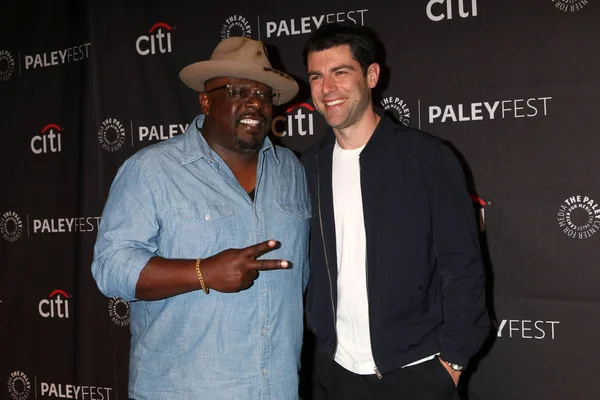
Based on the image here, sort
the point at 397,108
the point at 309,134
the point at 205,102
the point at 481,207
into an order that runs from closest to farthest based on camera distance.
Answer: the point at 205,102 < the point at 481,207 < the point at 397,108 < the point at 309,134

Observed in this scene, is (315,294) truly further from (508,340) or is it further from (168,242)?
(508,340)

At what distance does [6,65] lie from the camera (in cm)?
343

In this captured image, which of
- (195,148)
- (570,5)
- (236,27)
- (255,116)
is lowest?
(195,148)

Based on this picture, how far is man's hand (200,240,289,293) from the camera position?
160 cm

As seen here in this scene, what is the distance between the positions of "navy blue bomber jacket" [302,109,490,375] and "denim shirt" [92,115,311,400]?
262 mm

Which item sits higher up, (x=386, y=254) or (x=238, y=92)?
(x=238, y=92)

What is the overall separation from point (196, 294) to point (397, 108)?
140cm

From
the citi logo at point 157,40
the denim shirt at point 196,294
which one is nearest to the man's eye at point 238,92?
the denim shirt at point 196,294

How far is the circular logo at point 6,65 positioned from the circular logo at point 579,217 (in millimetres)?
3424

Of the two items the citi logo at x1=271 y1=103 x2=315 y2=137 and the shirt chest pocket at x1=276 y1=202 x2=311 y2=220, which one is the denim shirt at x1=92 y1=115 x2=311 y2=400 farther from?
the citi logo at x1=271 y1=103 x2=315 y2=137

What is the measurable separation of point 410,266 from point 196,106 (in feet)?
5.49

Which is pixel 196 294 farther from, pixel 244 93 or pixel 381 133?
pixel 381 133

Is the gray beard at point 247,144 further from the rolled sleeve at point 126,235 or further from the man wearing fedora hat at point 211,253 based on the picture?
the rolled sleeve at point 126,235

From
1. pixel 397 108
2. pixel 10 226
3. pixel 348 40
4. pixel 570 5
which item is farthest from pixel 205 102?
pixel 10 226
